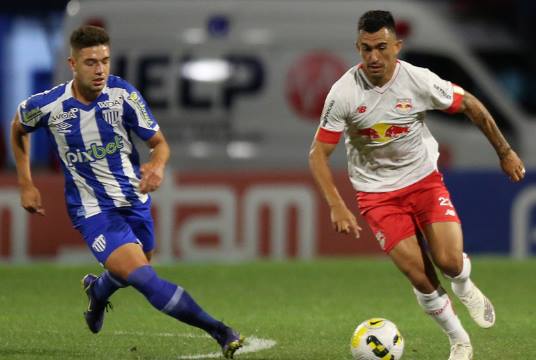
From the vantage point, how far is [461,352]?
24.5 ft

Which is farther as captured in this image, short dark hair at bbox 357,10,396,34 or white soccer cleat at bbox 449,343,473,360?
short dark hair at bbox 357,10,396,34

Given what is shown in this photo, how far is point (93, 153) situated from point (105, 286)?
2.78 feet

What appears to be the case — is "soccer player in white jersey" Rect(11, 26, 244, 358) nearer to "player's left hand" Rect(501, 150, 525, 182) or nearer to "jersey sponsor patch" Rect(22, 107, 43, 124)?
"jersey sponsor patch" Rect(22, 107, 43, 124)

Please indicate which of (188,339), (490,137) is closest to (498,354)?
(490,137)

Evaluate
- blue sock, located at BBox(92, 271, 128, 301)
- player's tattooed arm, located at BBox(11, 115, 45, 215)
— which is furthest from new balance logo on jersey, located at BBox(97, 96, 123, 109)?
blue sock, located at BBox(92, 271, 128, 301)

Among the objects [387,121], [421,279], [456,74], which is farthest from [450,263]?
[456,74]

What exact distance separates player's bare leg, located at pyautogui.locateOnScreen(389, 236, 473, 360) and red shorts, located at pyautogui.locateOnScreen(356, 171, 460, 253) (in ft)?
Result: 0.37

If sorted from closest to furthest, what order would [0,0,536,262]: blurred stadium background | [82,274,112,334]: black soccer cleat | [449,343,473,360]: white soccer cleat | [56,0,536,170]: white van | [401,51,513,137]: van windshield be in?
[449,343,473,360]: white soccer cleat → [82,274,112,334]: black soccer cleat → [0,0,536,262]: blurred stadium background → [56,0,536,170]: white van → [401,51,513,137]: van windshield

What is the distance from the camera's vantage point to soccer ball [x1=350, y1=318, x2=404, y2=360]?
290 inches

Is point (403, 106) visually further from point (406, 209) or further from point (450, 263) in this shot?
point (450, 263)

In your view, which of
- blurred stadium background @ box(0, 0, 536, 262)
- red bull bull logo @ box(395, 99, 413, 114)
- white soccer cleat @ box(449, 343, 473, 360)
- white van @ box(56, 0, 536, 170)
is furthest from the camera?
white van @ box(56, 0, 536, 170)

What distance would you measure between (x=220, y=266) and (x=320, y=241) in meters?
1.38

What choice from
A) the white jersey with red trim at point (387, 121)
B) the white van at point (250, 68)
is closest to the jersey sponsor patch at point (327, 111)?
the white jersey with red trim at point (387, 121)

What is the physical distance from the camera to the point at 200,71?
53.2 ft
